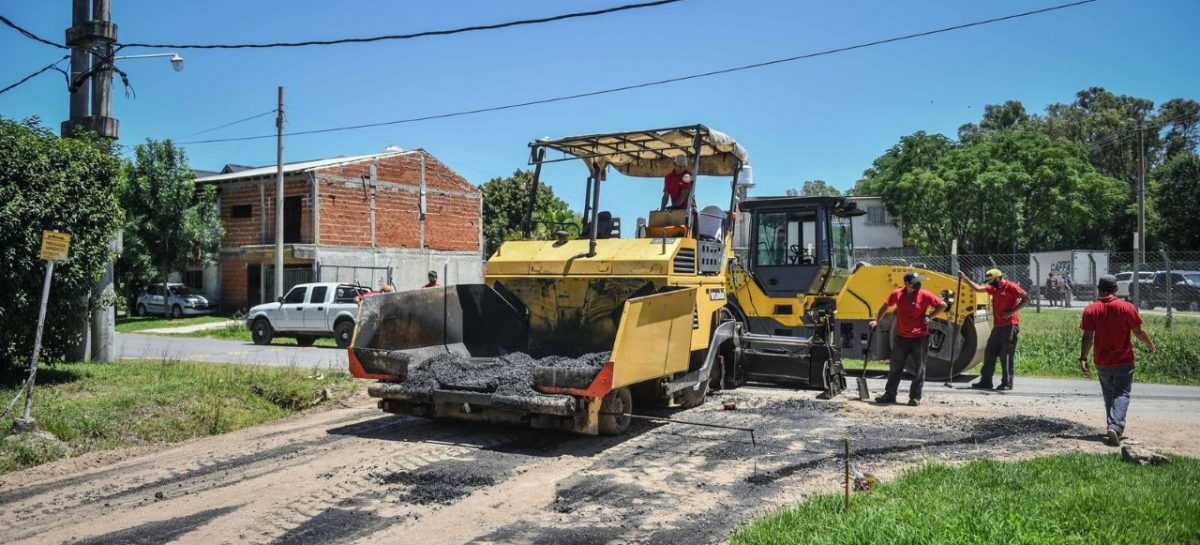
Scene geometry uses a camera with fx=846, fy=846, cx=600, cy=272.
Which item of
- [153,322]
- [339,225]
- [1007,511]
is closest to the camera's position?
[1007,511]

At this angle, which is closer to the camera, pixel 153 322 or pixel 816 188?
pixel 153 322

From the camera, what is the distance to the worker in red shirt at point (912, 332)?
34.0 feet

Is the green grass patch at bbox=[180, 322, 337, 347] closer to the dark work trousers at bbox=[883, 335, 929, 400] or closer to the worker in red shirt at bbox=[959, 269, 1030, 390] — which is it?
the dark work trousers at bbox=[883, 335, 929, 400]

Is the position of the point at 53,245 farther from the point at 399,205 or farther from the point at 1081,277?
the point at 1081,277

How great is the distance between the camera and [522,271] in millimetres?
9398

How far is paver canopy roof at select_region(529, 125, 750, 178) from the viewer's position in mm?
9538

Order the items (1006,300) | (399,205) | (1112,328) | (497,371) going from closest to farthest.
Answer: (1112,328), (497,371), (1006,300), (399,205)

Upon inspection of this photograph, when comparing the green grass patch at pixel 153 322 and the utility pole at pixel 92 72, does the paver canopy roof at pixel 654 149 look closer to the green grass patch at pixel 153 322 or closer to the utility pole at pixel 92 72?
the utility pole at pixel 92 72

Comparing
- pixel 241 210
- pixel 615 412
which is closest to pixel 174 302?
pixel 241 210

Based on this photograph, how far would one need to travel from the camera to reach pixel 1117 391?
26.2 ft

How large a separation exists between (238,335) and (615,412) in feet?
65.8

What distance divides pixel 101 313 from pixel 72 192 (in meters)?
3.35

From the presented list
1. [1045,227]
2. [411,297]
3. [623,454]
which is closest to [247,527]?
[623,454]

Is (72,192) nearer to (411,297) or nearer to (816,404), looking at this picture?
(411,297)
